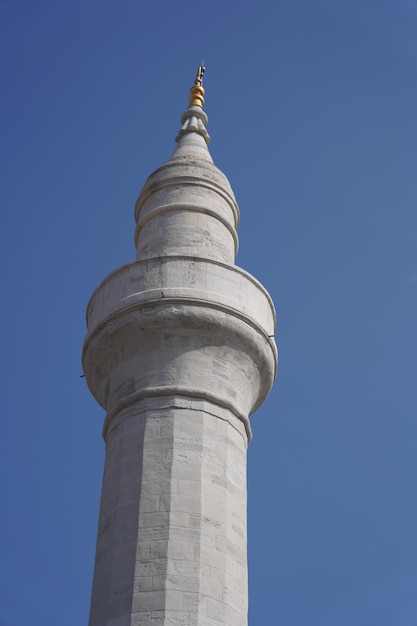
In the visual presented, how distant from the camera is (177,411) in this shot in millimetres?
9547

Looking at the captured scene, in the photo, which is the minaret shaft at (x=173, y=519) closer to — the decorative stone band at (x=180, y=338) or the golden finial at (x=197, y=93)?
the decorative stone band at (x=180, y=338)

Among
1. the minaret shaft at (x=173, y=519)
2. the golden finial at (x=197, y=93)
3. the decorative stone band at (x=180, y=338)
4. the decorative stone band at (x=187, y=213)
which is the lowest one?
the minaret shaft at (x=173, y=519)

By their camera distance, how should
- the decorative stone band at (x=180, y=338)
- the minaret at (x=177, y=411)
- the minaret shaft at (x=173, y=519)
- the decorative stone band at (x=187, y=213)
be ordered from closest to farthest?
1. the minaret shaft at (x=173, y=519)
2. the minaret at (x=177, y=411)
3. the decorative stone band at (x=180, y=338)
4. the decorative stone band at (x=187, y=213)

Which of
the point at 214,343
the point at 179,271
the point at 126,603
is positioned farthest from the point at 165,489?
the point at 179,271

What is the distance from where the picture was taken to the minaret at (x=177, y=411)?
8500 millimetres

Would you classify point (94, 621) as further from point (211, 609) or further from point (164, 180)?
point (164, 180)

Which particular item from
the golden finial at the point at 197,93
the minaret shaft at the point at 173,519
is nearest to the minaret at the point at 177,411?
the minaret shaft at the point at 173,519

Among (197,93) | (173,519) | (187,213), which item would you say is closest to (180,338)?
(173,519)

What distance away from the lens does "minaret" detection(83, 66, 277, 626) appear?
27.9 feet

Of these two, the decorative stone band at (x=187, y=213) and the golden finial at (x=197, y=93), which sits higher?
the golden finial at (x=197, y=93)

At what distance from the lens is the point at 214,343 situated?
1020cm

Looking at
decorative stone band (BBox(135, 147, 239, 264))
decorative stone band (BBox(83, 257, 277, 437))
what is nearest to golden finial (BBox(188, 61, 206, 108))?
decorative stone band (BBox(135, 147, 239, 264))

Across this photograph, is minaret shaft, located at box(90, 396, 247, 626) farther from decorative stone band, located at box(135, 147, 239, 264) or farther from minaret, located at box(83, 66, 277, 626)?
decorative stone band, located at box(135, 147, 239, 264)

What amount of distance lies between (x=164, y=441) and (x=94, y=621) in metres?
1.74
